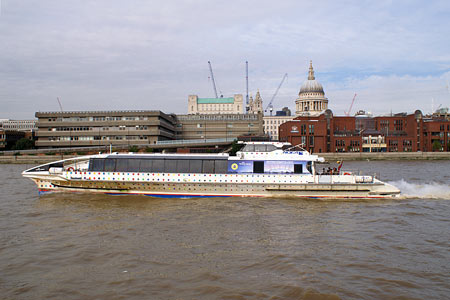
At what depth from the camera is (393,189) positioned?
76.7 feet

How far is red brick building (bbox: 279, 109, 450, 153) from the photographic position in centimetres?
9606

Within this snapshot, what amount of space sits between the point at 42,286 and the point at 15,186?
2447 centimetres

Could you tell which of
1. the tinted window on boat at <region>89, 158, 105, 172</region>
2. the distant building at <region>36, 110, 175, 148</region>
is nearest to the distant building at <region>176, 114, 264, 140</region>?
the distant building at <region>36, 110, 175, 148</region>

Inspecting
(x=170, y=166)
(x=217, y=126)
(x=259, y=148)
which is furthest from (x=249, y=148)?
(x=217, y=126)

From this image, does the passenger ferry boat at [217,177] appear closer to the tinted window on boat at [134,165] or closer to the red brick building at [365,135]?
the tinted window on boat at [134,165]

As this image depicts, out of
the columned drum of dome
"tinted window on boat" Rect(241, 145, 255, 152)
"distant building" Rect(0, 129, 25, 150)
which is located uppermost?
the columned drum of dome

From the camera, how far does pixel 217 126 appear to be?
122562mm

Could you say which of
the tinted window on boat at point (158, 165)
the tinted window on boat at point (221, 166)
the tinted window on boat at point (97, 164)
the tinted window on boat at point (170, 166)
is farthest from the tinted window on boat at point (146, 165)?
the tinted window on boat at point (221, 166)

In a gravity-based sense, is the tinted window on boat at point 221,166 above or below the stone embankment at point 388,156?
above

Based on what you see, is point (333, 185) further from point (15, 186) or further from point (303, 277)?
point (15, 186)

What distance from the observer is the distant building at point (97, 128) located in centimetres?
9362

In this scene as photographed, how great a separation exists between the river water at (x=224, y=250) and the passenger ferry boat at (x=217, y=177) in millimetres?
1685

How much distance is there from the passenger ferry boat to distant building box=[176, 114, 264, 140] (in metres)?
97.8

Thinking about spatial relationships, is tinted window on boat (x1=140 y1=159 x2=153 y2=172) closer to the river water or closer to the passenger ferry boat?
the passenger ferry boat
